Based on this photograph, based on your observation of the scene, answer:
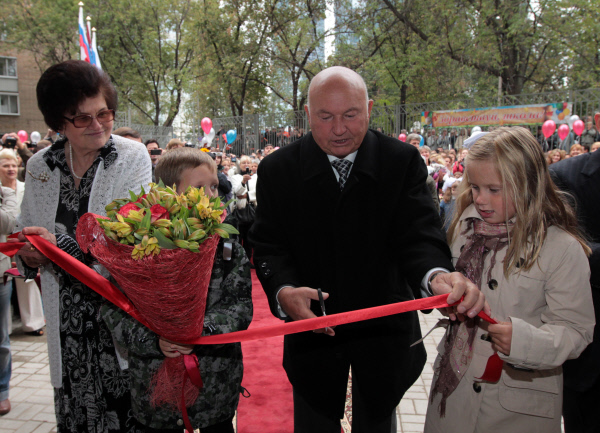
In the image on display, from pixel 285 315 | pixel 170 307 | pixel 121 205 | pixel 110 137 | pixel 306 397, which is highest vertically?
pixel 110 137

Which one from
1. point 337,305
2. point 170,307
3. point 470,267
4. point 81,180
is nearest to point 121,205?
point 170,307

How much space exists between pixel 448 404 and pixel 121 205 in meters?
1.66

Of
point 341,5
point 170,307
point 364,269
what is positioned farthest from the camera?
point 341,5

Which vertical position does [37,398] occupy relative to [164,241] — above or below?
below

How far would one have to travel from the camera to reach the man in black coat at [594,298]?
229cm

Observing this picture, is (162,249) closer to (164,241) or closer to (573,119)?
(164,241)

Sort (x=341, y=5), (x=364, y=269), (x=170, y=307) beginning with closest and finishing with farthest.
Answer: (x=170, y=307)
(x=364, y=269)
(x=341, y=5)

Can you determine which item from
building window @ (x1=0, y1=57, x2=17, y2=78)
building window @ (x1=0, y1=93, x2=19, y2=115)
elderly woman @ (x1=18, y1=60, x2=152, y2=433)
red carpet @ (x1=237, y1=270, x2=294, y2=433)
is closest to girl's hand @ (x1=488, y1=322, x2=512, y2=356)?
elderly woman @ (x1=18, y1=60, x2=152, y2=433)

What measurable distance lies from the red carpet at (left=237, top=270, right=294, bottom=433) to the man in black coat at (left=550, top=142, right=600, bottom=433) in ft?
6.42

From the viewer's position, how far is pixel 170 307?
1774mm

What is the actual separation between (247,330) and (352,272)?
554mm

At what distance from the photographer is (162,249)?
64.0 inches

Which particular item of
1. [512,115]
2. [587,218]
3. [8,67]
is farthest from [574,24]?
[8,67]

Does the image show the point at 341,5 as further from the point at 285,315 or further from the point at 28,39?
the point at 285,315
